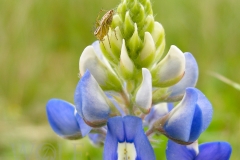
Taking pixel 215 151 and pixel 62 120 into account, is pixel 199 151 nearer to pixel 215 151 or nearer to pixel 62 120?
pixel 215 151

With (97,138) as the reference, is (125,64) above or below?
above

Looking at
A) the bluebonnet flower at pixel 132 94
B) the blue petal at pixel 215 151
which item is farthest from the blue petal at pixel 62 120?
the blue petal at pixel 215 151

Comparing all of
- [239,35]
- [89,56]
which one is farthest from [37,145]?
[239,35]

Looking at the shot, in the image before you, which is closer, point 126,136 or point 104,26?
point 126,136

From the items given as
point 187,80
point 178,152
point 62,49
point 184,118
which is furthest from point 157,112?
point 62,49

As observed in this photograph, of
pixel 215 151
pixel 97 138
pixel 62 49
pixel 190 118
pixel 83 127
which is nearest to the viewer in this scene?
pixel 190 118

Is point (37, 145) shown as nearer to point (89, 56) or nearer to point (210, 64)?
point (89, 56)

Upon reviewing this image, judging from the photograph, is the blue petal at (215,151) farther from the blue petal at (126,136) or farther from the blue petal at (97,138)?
the blue petal at (97,138)
